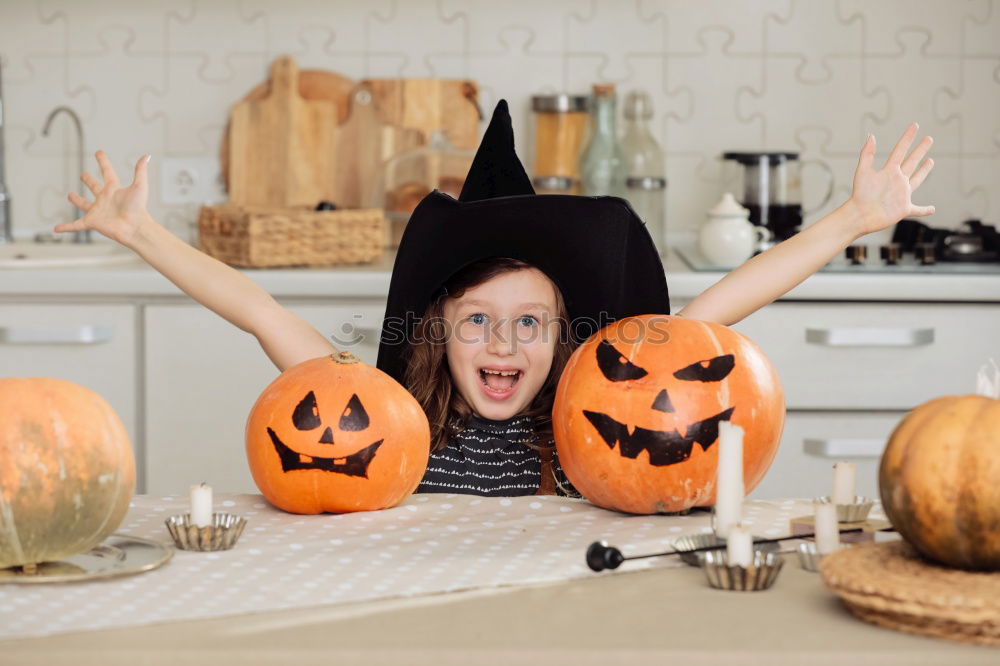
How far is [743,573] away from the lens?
0.79 metres

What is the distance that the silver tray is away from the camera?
82 cm

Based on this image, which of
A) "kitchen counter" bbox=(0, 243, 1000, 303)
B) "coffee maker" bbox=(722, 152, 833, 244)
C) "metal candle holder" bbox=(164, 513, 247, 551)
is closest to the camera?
"metal candle holder" bbox=(164, 513, 247, 551)

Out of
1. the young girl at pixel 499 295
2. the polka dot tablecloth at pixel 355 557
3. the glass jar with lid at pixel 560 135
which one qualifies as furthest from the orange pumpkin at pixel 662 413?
the glass jar with lid at pixel 560 135

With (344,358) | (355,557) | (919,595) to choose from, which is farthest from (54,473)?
(919,595)

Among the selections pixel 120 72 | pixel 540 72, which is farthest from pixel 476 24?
pixel 120 72

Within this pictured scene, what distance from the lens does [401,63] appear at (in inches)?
112

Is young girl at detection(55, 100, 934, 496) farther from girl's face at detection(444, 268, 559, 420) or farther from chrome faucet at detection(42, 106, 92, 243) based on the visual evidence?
chrome faucet at detection(42, 106, 92, 243)

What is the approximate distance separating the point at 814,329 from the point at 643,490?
1.36 meters

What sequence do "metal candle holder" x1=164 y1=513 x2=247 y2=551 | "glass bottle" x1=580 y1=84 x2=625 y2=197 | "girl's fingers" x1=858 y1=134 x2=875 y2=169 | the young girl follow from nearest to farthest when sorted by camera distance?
"metal candle holder" x1=164 y1=513 x2=247 y2=551 < "girl's fingers" x1=858 y1=134 x2=875 y2=169 < the young girl < "glass bottle" x1=580 y1=84 x2=625 y2=197

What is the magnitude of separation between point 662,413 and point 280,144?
1.93 m

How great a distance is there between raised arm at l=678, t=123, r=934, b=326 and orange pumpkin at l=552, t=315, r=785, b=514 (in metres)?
0.31

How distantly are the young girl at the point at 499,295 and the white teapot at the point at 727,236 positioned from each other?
28.5 inches

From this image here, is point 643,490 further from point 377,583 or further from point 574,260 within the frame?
point 574,260

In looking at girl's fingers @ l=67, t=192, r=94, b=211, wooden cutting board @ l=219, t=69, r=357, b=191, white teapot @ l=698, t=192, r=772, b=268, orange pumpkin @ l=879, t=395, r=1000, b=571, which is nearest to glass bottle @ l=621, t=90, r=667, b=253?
white teapot @ l=698, t=192, r=772, b=268
